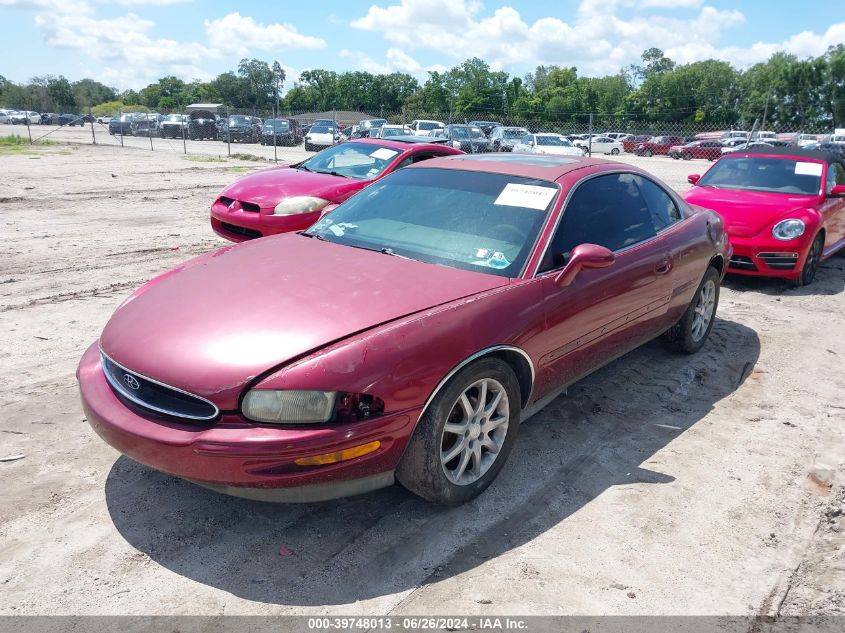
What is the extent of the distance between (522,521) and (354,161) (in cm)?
629

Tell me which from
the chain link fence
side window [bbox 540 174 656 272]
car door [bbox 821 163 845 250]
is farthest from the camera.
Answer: the chain link fence

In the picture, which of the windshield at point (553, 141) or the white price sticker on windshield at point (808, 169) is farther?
the windshield at point (553, 141)

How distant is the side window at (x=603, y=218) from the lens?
3.68 meters

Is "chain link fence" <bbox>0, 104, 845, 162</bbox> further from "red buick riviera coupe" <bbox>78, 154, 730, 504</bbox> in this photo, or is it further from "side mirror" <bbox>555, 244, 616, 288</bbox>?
"side mirror" <bbox>555, 244, 616, 288</bbox>

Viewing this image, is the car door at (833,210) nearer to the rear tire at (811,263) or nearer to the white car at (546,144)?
the rear tire at (811,263)

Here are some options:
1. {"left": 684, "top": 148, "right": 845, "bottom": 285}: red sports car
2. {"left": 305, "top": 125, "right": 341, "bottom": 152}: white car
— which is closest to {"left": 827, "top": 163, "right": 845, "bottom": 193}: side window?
{"left": 684, "top": 148, "right": 845, "bottom": 285}: red sports car

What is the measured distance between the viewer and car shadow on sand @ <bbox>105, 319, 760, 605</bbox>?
268cm

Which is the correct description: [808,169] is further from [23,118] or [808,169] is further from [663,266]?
[23,118]

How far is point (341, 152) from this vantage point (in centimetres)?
877

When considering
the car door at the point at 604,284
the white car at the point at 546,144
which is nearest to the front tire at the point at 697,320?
the car door at the point at 604,284

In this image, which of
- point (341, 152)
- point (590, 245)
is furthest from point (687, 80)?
point (590, 245)

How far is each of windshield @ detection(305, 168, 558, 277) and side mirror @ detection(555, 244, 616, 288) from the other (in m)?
0.22

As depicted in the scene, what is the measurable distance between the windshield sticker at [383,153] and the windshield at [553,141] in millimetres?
19226

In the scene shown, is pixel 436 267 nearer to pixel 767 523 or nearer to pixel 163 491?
pixel 163 491
